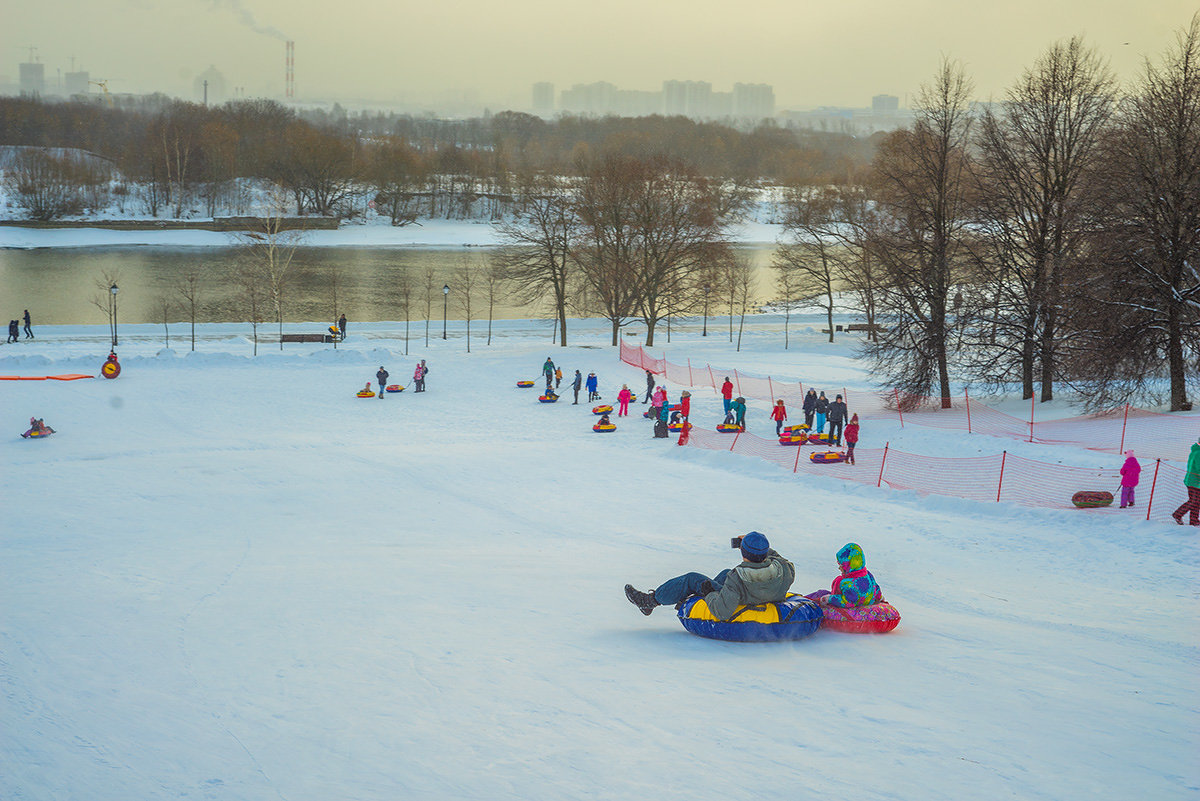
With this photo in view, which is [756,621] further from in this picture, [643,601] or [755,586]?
[643,601]

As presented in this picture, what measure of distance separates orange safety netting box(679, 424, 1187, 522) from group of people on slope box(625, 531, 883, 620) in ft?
28.8

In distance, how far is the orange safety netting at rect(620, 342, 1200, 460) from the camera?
2069 centimetres

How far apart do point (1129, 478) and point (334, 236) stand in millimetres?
104502

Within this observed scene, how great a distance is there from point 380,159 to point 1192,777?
137 metres

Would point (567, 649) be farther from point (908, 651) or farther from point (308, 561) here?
point (308, 561)

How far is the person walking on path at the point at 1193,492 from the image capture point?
15.0 metres

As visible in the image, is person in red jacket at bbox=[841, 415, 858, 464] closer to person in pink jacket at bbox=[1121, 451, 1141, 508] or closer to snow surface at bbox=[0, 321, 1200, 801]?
snow surface at bbox=[0, 321, 1200, 801]

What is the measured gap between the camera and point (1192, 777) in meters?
6.62

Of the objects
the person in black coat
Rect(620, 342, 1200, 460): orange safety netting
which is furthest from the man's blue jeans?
the person in black coat

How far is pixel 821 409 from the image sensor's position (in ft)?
81.5

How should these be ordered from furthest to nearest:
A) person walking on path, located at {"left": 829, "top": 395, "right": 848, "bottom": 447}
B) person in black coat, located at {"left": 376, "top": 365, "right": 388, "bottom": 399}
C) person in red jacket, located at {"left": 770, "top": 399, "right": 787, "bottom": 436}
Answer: person in black coat, located at {"left": 376, "top": 365, "right": 388, "bottom": 399}, person in red jacket, located at {"left": 770, "top": 399, "right": 787, "bottom": 436}, person walking on path, located at {"left": 829, "top": 395, "right": 848, "bottom": 447}

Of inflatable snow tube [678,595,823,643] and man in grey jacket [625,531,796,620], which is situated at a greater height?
man in grey jacket [625,531,796,620]

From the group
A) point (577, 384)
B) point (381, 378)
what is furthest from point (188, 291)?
point (577, 384)

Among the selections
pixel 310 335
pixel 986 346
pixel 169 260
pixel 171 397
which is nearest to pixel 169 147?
pixel 169 260
